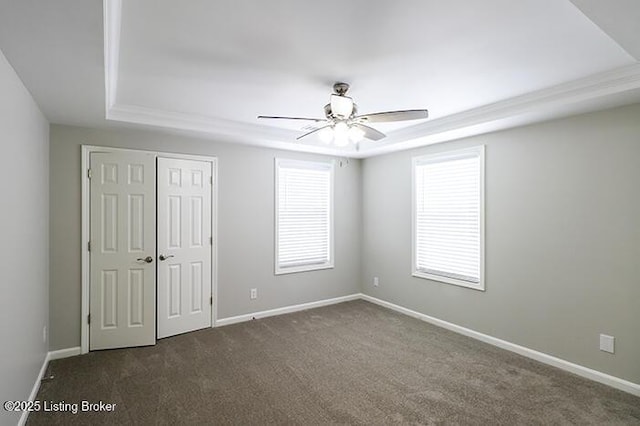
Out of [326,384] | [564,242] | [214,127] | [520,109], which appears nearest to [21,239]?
[214,127]

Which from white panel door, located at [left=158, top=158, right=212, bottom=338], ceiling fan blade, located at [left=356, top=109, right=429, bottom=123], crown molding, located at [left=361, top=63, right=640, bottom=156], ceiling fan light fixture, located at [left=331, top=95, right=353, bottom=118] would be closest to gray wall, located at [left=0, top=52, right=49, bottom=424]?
white panel door, located at [left=158, top=158, right=212, bottom=338]

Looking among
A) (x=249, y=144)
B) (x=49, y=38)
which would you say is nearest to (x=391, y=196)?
(x=249, y=144)

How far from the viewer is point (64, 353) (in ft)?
11.0

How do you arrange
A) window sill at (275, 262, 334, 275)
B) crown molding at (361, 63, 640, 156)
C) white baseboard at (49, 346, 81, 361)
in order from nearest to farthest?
crown molding at (361, 63, 640, 156), white baseboard at (49, 346, 81, 361), window sill at (275, 262, 334, 275)

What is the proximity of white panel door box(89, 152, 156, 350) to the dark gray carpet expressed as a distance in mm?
266

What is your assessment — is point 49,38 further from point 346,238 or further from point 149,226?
point 346,238

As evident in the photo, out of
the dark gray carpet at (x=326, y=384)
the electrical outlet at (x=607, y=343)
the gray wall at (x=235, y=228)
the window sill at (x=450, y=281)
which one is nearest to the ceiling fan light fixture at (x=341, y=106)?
the gray wall at (x=235, y=228)

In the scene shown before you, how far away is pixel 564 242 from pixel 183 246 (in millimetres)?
4131

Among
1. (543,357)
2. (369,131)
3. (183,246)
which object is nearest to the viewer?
(369,131)

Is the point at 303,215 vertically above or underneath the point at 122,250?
above

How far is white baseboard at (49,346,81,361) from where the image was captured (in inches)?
130

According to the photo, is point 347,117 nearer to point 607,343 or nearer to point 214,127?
point 214,127

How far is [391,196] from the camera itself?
5039 mm

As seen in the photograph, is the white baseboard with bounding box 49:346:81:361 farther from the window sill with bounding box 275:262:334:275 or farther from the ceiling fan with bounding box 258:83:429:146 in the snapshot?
the ceiling fan with bounding box 258:83:429:146
